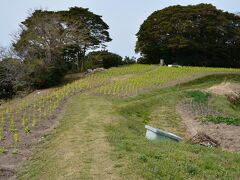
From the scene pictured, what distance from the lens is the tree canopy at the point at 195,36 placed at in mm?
48938

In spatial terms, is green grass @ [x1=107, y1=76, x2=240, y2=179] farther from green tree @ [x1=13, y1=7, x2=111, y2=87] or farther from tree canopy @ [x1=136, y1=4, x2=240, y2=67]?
tree canopy @ [x1=136, y1=4, x2=240, y2=67]

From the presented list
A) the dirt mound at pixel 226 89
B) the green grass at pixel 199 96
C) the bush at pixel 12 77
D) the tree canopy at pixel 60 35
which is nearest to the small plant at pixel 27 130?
the green grass at pixel 199 96

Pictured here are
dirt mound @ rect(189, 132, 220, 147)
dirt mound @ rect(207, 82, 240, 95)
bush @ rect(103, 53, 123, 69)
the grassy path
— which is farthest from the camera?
bush @ rect(103, 53, 123, 69)

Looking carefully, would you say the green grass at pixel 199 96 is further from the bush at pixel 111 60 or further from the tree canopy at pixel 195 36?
the bush at pixel 111 60

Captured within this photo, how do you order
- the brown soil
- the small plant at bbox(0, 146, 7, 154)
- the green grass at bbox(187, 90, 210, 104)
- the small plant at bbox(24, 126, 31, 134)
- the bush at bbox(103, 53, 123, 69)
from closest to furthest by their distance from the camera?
the small plant at bbox(0, 146, 7, 154) < the brown soil < the small plant at bbox(24, 126, 31, 134) < the green grass at bbox(187, 90, 210, 104) < the bush at bbox(103, 53, 123, 69)

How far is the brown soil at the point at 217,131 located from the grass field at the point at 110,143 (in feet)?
1.50

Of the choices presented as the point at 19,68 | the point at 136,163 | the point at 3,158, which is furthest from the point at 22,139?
the point at 19,68

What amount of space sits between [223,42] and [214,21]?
9.05 feet

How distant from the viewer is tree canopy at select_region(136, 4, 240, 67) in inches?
1927

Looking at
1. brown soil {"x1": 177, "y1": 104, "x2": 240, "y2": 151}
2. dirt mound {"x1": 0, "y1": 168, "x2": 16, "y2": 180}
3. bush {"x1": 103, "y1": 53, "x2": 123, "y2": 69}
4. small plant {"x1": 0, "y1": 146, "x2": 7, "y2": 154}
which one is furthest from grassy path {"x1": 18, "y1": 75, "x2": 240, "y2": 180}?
bush {"x1": 103, "y1": 53, "x2": 123, "y2": 69}

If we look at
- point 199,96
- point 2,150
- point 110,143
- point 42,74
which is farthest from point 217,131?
point 42,74

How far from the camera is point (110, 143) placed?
10.7 m

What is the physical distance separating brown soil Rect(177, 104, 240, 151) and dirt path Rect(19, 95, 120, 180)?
126 inches

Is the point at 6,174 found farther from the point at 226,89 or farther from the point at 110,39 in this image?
the point at 110,39
